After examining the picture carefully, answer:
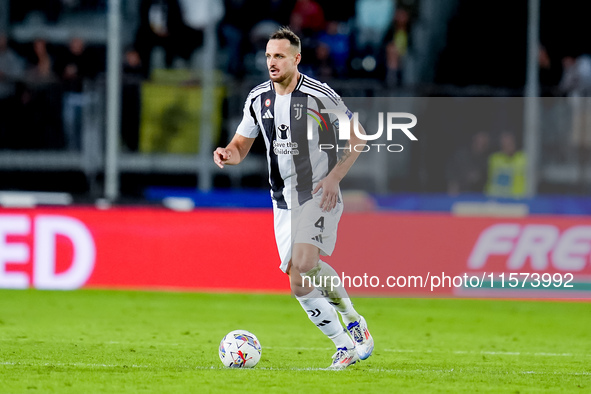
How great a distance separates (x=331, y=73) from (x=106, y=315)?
529 centimetres

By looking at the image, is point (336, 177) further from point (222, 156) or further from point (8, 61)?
point (8, 61)

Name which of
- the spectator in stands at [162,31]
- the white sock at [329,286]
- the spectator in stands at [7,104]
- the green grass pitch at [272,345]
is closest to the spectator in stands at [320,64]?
the spectator in stands at [162,31]

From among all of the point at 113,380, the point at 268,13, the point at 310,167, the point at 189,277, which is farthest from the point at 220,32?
the point at 113,380

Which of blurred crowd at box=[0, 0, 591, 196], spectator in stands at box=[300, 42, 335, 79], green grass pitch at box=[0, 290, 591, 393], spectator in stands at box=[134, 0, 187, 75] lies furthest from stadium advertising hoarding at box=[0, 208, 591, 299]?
spectator in stands at box=[134, 0, 187, 75]

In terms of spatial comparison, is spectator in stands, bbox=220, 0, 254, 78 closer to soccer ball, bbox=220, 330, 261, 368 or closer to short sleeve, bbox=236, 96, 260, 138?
short sleeve, bbox=236, 96, 260, 138

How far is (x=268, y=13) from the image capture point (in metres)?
16.0

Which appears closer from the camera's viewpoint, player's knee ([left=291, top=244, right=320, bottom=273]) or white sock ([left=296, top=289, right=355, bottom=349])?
player's knee ([left=291, top=244, right=320, bottom=273])

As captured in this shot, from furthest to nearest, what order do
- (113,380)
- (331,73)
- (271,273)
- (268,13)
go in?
(268,13), (331,73), (271,273), (113,380)

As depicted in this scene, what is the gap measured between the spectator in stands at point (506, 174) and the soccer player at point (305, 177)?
6214 mm

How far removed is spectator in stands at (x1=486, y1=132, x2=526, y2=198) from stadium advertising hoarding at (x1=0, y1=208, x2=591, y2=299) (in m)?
0.49

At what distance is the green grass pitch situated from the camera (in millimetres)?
6938

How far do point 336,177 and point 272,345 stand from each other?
2267 millimetres

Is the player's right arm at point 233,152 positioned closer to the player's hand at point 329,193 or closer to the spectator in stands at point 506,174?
the player's hand at point 329,193

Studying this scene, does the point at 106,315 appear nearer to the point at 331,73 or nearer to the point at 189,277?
the point at 189,277
